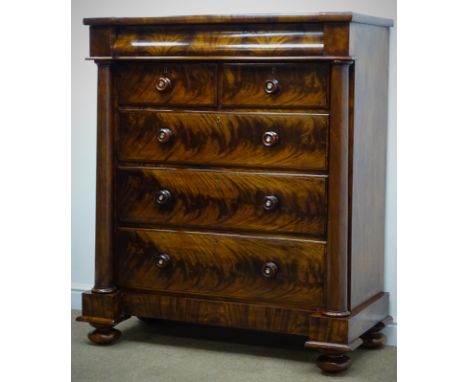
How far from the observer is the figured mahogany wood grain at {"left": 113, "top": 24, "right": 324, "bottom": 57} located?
93.0 inches

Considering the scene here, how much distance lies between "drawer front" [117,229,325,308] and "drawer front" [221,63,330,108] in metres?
0.42

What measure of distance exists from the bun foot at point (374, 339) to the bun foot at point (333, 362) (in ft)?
0.99

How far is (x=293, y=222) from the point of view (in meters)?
2.44

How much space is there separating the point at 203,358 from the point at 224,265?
12.6 inches

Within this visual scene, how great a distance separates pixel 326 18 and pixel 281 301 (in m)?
0.86

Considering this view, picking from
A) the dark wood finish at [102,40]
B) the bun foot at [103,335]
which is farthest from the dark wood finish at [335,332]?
the dark wood finish at [102,40]

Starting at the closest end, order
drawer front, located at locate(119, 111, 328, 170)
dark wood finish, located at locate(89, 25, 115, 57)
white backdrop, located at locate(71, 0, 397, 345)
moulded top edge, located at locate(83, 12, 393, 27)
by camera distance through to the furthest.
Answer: moulded top edge, located at locate(83, 12, 393, 27) < drawer front, located at locate(119, 111, 328, 170) < dark wood finish, located at locate(89, 25, 115, 57) < white backdrop, located at locate(71, 0, 397, 345)

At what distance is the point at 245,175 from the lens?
→ 249cm

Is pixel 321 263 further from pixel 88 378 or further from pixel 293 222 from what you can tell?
pixel 88 378

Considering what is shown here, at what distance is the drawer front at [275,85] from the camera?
7.81 ft

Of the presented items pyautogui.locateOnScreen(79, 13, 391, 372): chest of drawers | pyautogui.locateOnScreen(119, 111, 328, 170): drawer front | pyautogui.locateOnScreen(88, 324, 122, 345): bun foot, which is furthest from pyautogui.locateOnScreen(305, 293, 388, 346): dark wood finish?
pyautogui.locateOnScreen(88, 324, 122, 345): bun foot

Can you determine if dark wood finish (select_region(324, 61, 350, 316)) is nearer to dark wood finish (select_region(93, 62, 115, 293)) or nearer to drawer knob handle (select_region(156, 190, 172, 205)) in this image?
drawer knob handle (select_region(156, 190, 172, 205))

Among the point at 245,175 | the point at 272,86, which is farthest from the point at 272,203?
the point at 272,86
